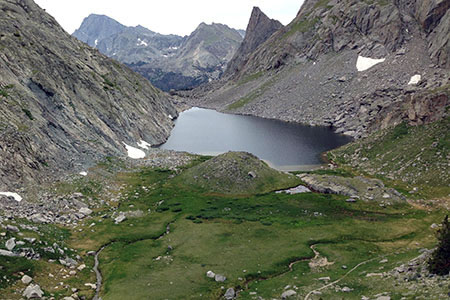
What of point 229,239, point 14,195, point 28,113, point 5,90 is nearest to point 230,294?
point 229,239

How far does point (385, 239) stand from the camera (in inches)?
1999

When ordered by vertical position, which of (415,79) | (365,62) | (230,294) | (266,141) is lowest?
(230,294)

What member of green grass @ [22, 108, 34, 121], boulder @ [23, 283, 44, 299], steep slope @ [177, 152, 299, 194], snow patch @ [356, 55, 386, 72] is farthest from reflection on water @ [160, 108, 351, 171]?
boulder @ [23, 283, 44, 299]

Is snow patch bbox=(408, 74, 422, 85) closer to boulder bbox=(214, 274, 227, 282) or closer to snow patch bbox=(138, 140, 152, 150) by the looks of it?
snow patch bbox=(138, 140, 152, 150)

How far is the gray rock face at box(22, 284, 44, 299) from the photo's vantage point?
3145 centimetres

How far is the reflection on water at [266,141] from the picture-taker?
378 feet

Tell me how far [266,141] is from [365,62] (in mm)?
90806

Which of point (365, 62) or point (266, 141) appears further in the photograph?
point (365, 62)

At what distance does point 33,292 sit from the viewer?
31609 millimetres

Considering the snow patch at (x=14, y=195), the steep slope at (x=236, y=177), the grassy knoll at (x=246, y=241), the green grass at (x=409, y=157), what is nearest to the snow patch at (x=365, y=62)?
the green grass at (x=409, y=157)

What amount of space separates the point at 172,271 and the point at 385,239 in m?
30.1

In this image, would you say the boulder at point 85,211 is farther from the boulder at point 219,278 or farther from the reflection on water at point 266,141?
the reflection on water at point 266,141

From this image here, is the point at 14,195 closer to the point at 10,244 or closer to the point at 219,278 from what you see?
the point at 10,244

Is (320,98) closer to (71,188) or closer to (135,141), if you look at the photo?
(135,141)
